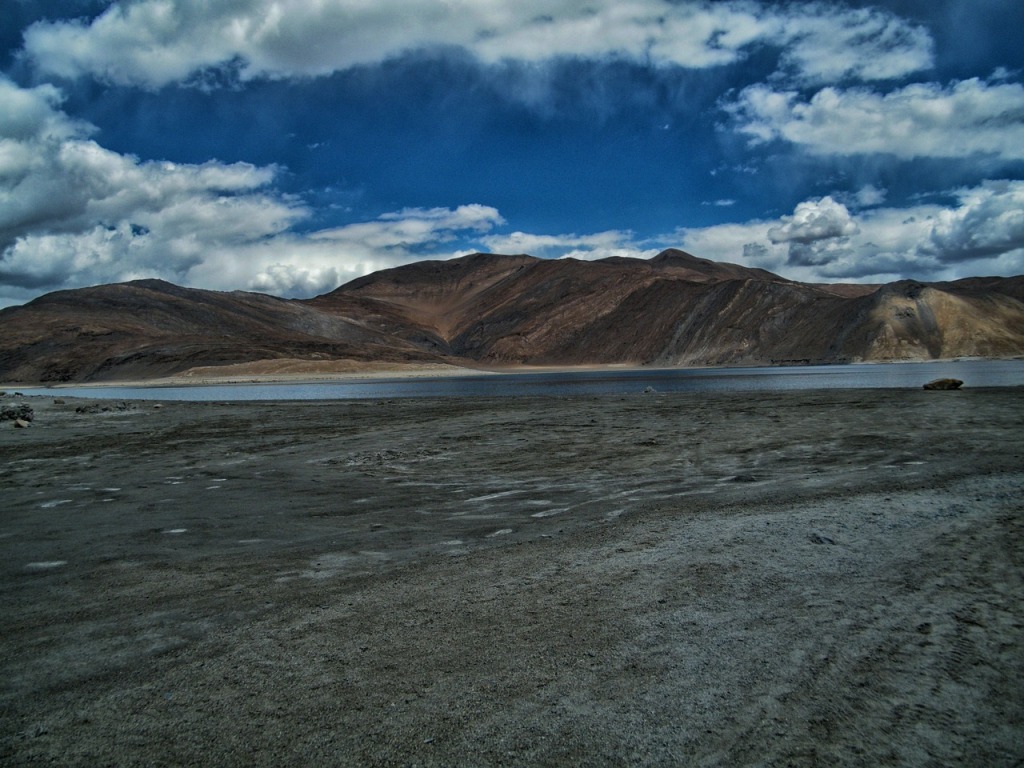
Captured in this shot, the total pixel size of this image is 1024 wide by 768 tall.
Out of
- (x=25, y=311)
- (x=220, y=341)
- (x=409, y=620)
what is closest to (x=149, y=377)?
(x=220, y=341)

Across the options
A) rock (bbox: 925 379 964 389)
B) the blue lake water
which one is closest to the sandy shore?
rock (bbox: 925 379 964 389)

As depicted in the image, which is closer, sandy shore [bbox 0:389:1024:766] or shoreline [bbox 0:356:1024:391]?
sandy shore [bbox 0:389:1024:766]

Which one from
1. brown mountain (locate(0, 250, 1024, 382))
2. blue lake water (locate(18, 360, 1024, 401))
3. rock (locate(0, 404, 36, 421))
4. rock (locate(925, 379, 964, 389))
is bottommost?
blue lake water (locate(18, 360, 1024, 401))

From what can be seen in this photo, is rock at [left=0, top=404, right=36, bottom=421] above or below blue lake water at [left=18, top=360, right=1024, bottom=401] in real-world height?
above

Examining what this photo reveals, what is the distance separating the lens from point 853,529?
7047 millimetres

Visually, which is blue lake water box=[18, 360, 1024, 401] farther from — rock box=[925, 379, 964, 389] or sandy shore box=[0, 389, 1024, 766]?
sandy shore box=[0, 389, 1024, 766]

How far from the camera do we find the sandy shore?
3.38 metres

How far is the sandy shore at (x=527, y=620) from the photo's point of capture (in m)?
3.38

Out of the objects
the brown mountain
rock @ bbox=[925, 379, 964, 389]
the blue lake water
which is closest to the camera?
rock @ bbox=[925, 379, 964, 389]

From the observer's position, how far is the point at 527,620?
484cm

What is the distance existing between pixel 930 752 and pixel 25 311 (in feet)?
647

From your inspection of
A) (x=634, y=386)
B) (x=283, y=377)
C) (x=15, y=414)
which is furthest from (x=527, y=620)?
(x=283, y=377)

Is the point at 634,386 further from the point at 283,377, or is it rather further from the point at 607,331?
the point at 607,331

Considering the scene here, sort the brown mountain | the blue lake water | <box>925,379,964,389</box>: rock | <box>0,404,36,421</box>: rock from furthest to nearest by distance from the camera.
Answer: the brown mountain, the blue lake water, <box>925,379,964,389</box>: rock, <box>0,404,36,421</box>: rock
